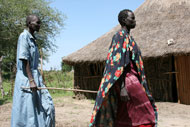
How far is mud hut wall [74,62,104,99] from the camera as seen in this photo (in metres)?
11.2

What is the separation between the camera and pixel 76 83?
38.4 feet

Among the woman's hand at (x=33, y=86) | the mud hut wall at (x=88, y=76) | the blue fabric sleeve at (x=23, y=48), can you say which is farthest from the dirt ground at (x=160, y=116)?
the blue fabric sleeve at (x=23, y=48)

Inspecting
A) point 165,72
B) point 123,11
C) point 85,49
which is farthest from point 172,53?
point 123,11

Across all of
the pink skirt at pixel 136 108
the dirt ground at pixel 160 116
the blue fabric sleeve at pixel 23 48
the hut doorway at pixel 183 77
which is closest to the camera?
the pink skirt at pixel 136 108

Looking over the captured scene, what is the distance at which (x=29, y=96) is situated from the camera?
293cm

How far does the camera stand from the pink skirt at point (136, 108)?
2.62 meters

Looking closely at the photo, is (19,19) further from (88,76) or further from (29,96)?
(29,96)

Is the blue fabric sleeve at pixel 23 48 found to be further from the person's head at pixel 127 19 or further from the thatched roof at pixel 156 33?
the thatched roof at pixel 156 33

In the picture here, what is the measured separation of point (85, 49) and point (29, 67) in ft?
29.0

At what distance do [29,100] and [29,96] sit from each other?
1.8 inches

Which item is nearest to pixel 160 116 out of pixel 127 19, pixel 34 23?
pixel 127 19

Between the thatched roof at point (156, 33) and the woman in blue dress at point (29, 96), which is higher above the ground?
the thatched roof at point (156, 33)

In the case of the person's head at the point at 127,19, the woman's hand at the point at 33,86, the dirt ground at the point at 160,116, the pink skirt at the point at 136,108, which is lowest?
the dirt ground at the point at 160,116

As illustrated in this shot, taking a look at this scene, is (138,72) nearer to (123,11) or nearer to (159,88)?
(123,11)
